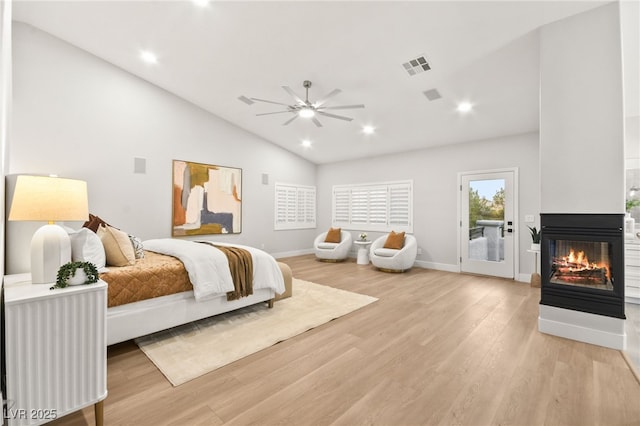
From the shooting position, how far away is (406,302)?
12.7ft

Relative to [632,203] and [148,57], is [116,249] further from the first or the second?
[632,203]

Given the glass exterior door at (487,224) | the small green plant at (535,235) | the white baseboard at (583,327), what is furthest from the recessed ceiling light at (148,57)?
the small green plant at (535,235)

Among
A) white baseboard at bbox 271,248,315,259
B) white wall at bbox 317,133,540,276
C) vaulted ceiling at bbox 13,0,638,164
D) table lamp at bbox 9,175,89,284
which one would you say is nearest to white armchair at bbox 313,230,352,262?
white baseboard at bbox 271,248,315,259

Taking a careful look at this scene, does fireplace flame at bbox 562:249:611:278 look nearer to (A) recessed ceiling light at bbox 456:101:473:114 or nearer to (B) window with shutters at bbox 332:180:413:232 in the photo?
(A) recessed ceiling light at bbox 456:101:473:114

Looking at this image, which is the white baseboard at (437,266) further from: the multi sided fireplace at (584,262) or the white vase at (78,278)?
the white vase at (78,278)

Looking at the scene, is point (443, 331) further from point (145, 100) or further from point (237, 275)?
point (145, 100)

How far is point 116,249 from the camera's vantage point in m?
2.85

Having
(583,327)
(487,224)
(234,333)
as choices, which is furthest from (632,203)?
(234,333)

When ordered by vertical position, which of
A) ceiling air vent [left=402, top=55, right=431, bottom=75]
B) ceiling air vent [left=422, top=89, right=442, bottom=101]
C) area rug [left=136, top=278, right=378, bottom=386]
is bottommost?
area rug [left=136, top=278, right=378, bottom=386]

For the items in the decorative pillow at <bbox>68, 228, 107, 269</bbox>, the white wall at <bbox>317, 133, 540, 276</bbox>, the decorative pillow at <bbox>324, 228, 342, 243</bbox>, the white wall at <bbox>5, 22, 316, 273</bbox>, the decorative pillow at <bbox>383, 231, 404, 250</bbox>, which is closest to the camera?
the decorative pillow at <bbox>68, 228, 107, 269</bbox>

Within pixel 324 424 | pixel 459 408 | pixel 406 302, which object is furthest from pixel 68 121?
pixel 459 408

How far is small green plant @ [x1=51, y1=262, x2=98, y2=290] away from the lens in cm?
152

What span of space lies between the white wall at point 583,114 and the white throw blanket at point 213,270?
317 centimetres

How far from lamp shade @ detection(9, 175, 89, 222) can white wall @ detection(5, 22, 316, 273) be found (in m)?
0.91
